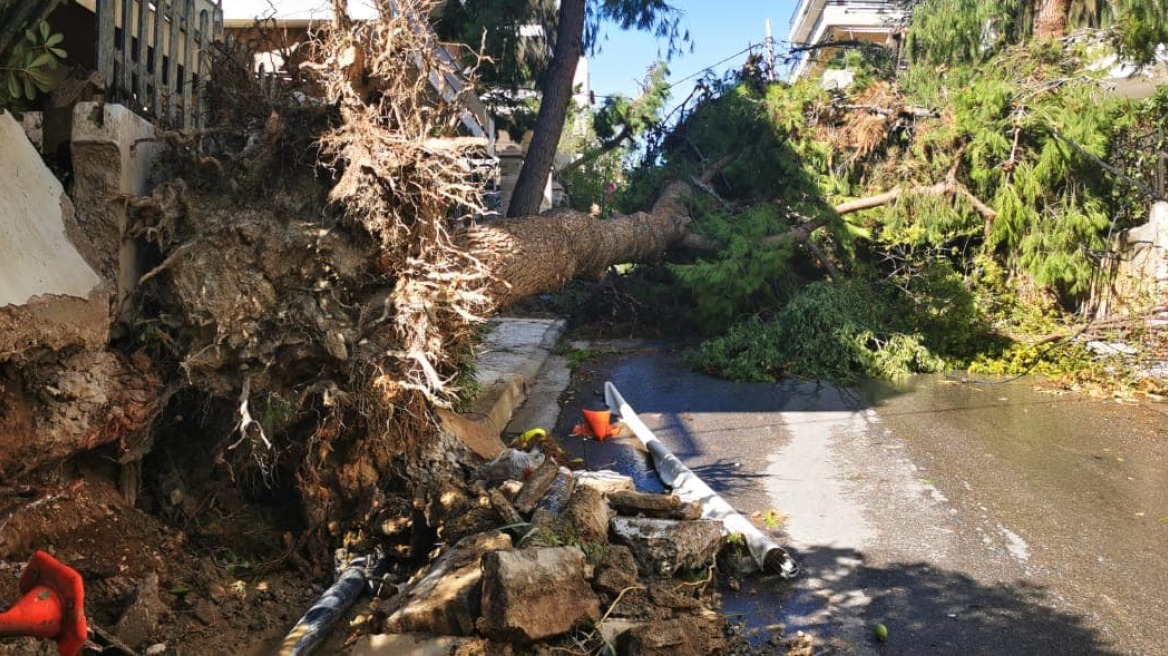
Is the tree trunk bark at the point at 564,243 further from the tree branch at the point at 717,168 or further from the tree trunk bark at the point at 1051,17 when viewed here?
the tree trunk bark at the point at 1051,17

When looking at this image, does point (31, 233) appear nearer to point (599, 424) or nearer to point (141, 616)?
point (141, 616)

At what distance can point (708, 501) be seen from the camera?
17.2 ft

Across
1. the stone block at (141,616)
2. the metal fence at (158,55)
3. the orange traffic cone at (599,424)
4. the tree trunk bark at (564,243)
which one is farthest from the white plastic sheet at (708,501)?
the metal fence at (158,55)

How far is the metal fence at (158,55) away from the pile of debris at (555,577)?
254 centimetres

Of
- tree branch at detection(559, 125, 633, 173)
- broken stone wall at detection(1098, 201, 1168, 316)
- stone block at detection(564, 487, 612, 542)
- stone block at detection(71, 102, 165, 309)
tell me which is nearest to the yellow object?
stone block at detection(564, 487, 612, 542)

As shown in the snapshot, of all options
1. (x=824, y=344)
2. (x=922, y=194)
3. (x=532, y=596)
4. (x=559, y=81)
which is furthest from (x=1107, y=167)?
(x=532, y=596)

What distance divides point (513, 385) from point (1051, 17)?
9530 millimetres

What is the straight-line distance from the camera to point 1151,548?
4.85m

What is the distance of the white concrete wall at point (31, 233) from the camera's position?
3.65 meters

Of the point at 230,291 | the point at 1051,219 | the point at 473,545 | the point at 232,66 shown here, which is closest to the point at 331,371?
the point at 230,291

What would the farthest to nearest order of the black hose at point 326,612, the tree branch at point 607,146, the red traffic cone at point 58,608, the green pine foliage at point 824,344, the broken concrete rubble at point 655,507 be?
1. the tree branch at point 607,146
2. the green pine foliage at point 824,344
3. the broken concrete rubble at point 655,507
4. the black hose at point 326,612
5. the red traffic cone at point 58,608

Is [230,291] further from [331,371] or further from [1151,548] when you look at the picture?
[1151,548]

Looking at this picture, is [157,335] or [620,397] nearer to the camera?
[157,335]

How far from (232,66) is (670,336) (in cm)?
762
